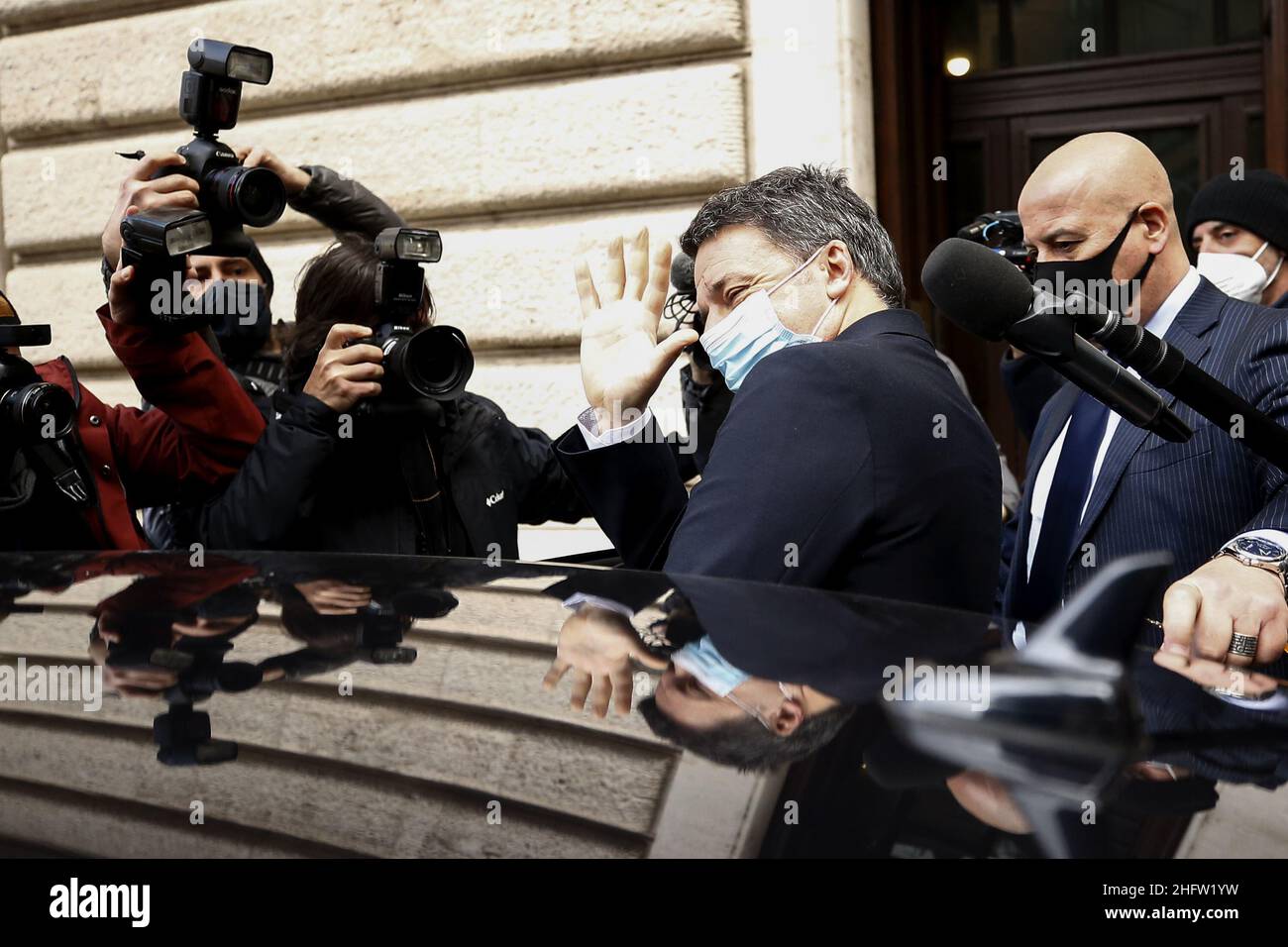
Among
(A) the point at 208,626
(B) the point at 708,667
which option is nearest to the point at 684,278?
(A) the point at 208,626

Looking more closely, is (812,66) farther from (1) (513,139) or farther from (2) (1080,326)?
(2) (1080,326)

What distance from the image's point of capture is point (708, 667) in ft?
3.14

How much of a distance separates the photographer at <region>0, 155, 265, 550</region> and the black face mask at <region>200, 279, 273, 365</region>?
0.29 metres

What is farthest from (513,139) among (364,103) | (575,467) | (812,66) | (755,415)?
(755,415)

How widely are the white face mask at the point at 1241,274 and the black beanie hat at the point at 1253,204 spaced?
2.0 inches

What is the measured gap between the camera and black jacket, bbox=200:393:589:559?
2.77 meters

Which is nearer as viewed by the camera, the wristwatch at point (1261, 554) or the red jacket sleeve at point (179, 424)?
the wristwatch at point (1261, 554)

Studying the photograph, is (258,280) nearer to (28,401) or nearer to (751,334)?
(28,401)

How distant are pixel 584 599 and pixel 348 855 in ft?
2.04

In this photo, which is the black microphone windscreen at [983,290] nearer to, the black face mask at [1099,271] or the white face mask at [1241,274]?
the black face mask at [1099,271]

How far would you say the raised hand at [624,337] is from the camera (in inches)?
90.8

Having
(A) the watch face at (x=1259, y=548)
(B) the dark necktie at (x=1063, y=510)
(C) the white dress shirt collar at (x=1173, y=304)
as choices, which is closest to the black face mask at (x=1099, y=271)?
(C) the white dress shirt collar at (x=1173, y=304)

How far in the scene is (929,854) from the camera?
622 mm

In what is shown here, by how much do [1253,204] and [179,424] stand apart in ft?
10.4
